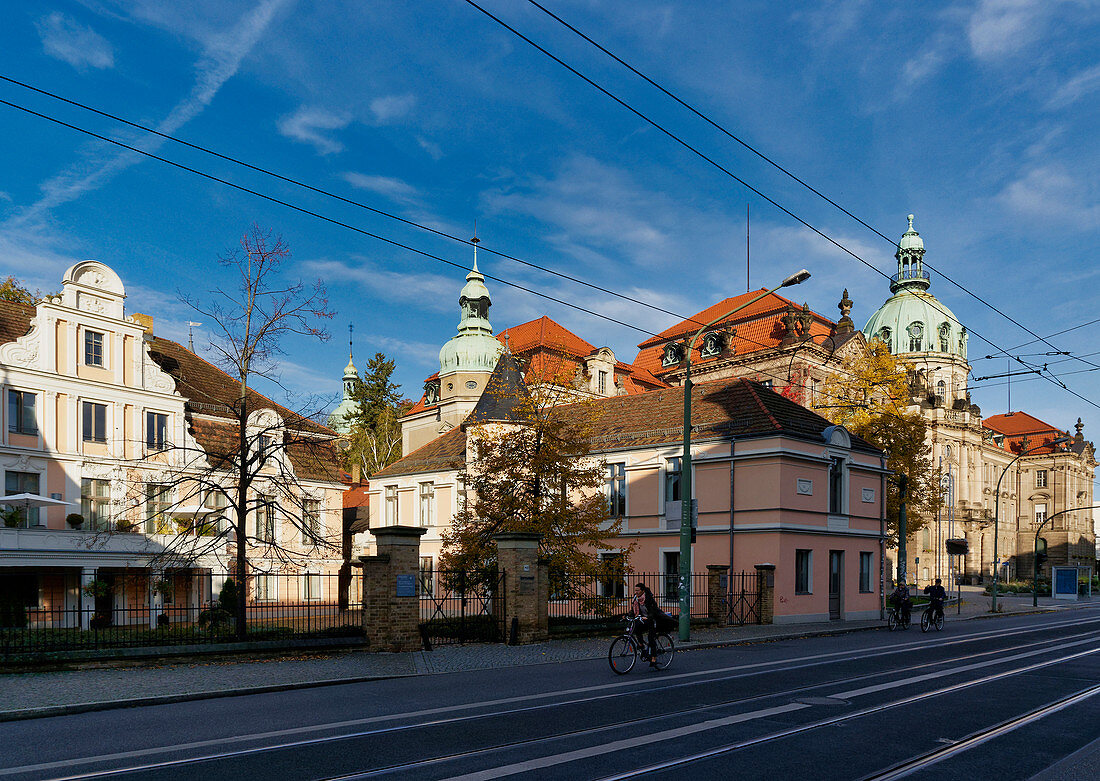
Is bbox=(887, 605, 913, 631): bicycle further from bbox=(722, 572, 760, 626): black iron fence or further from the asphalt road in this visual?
the asphalt road

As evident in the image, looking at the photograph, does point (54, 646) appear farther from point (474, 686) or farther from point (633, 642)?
point (633, 642)

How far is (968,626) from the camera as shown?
102 ft

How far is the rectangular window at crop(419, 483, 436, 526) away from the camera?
42719 millimetres

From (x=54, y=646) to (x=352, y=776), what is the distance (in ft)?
33.3

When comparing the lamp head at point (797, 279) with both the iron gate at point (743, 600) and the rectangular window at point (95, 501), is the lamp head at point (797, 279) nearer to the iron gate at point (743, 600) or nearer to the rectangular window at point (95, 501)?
the iron gate at point (743, 600)

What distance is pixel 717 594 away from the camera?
26.0 metres

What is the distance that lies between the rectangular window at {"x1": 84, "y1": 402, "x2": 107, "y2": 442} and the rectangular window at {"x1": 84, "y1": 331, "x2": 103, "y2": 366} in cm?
163

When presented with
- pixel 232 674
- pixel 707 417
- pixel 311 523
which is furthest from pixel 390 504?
pixel 232 674

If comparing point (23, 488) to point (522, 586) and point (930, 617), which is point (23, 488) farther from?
point (930, 617)

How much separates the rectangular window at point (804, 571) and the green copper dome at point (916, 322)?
6639cm

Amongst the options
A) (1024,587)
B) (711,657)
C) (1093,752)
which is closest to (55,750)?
(1093,752)

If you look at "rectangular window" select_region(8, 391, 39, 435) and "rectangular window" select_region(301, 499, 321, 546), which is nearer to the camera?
"rectangular window" select_region(301, 499, 321, 546)

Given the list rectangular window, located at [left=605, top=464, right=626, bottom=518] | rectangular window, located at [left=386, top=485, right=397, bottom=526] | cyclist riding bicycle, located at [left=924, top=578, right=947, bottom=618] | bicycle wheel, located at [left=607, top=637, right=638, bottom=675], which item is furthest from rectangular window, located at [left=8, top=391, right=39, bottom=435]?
cyclist riding bicycle, located at [left=924, top=578, right=947, bottom=618]

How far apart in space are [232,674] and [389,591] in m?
3.83
